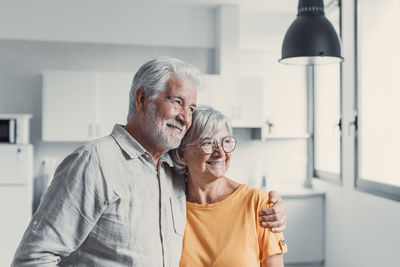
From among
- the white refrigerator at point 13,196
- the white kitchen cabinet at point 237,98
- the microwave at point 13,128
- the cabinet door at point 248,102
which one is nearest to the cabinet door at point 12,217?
the white refrigerator at point 13,196

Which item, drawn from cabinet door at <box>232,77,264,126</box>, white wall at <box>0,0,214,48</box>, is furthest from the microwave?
cabinet door at <box>232,77,264,126</box>

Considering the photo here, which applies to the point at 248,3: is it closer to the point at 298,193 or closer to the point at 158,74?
the point at 298,193

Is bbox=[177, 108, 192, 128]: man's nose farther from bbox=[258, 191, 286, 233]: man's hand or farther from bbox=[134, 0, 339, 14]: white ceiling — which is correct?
bbox=[134, 0, 339, 14]: white ceiling

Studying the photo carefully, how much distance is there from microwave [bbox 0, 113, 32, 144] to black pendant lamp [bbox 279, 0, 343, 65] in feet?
8.01

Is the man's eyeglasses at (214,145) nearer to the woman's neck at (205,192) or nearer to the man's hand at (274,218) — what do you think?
the woman's neck at (205,192)

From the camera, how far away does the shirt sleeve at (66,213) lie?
1166 millimetres

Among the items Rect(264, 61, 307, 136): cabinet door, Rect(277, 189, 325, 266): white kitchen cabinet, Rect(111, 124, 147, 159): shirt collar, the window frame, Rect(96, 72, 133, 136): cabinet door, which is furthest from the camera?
Rect(264, 61, 307, 136): cabinet door

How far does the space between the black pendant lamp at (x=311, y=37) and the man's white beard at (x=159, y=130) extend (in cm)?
126

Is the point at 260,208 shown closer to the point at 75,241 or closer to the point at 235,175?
the point at 75,241

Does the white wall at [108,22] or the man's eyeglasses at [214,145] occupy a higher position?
the white wall at [108,22]

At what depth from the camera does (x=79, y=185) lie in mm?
1216

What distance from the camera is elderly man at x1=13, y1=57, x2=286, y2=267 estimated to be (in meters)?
1.19

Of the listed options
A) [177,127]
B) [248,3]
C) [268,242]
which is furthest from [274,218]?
[248,3]

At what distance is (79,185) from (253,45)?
148 inches
